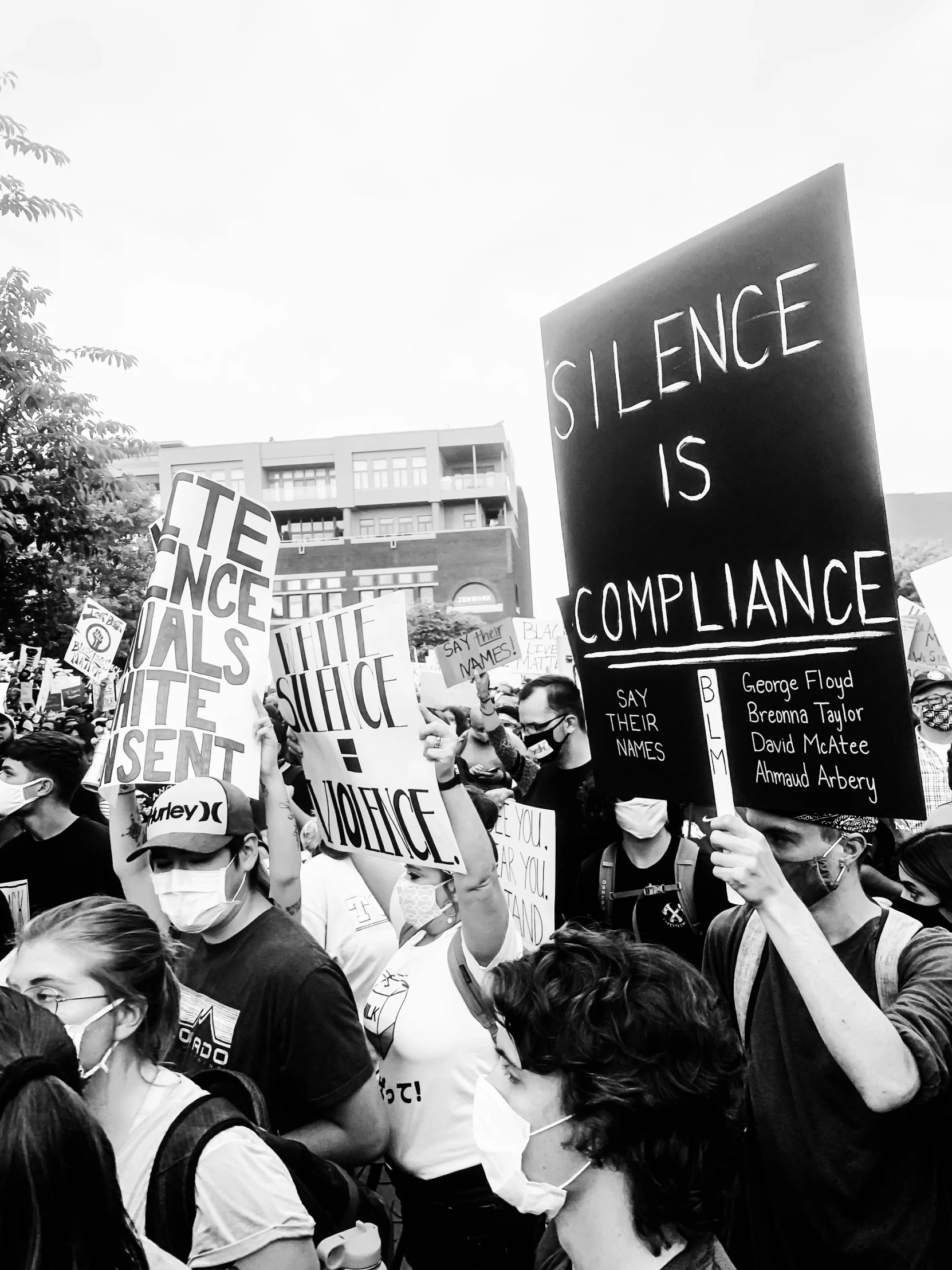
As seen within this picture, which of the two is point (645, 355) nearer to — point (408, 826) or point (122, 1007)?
point (408, 826)

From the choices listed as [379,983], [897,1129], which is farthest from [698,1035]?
[379,983]

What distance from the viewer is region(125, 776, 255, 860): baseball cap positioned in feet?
9.34

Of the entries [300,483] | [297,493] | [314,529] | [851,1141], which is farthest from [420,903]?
[300,483]

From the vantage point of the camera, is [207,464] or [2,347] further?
[207,464]

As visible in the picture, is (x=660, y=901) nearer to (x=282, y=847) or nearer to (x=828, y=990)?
(x=282, y=847)

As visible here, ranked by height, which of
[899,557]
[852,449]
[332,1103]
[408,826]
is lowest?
[332,1103]

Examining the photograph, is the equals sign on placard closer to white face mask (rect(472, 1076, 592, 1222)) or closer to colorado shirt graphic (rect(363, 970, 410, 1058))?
colorado shirt graphic (rect(363, 970, 410, 1058))

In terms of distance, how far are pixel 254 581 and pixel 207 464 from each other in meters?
71.0

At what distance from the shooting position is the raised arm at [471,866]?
2.79 m

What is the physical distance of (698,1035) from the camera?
68.8 inches

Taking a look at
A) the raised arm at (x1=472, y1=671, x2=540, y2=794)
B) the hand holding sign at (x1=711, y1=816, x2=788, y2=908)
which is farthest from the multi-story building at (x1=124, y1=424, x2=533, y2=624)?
the hand holding sign at (x1=711, y1=816, x2=788, y2=908)

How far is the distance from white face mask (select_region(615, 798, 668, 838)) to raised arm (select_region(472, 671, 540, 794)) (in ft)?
4.61

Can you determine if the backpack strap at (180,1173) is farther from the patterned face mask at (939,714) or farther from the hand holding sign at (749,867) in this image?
the patterned face mask at (939,714)

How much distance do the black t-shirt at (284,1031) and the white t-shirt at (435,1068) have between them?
379 millimetres
